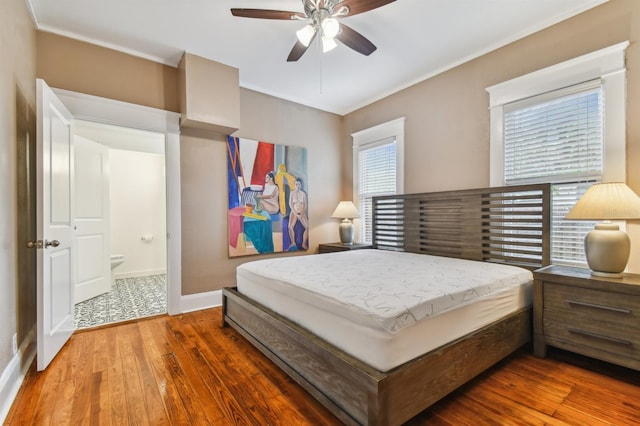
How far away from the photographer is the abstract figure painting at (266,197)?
3746 millimetres

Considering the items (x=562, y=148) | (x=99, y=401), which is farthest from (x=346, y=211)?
(x=99, y=401)

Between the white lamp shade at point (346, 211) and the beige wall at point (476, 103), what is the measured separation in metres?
0.86

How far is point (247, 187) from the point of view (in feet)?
12.6

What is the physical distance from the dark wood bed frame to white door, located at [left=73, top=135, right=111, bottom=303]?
247 cm

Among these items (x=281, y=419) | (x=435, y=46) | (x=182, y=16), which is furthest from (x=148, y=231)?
(x=435, y=46)

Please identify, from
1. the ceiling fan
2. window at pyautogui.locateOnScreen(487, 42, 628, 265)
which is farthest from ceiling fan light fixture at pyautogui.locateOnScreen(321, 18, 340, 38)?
window at pyautogui.locateOnScreen(487, 42, 628, 265)

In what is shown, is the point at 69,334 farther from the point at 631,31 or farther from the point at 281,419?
the point at 631,31

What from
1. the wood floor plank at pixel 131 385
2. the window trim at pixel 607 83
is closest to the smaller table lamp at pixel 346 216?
the window trim at pixel 607 83

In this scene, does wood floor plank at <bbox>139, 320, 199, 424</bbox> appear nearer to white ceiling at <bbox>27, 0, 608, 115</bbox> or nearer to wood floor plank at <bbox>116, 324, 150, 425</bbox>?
wood floor plank at <bbox>116, 324, 150, 425</bbox>

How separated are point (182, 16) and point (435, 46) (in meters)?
2.42

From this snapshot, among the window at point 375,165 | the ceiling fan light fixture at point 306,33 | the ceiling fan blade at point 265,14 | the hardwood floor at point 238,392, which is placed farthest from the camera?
the window at point 375,165

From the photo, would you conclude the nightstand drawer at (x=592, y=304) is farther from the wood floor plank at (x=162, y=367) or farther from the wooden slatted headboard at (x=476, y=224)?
the wood floor plank at (x=162, y=367)

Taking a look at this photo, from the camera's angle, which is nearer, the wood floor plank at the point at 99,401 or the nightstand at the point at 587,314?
the wood floor plank at the point at 99,401

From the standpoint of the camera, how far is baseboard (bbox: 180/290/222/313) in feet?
11.0
